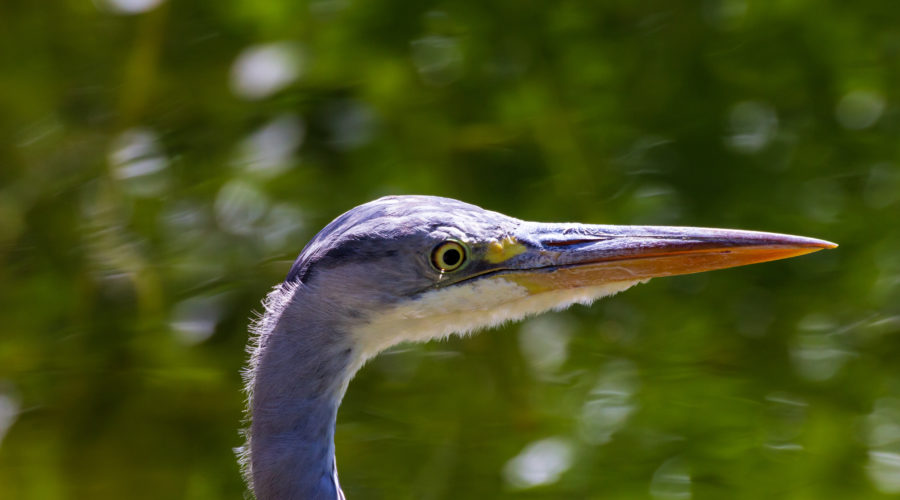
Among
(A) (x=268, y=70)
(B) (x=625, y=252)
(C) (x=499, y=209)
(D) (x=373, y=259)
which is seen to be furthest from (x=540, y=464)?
(A) (x=268, y=70)

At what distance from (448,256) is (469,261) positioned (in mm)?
47

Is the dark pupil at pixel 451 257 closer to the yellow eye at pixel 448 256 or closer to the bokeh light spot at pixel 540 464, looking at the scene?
the yellow eye at pixel 448 256

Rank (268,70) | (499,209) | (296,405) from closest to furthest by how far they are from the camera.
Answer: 1. (296,405)
2. (268,70)
3. (499,209)

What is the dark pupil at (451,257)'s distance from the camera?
1.73 m

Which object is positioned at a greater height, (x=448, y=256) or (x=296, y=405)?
(x=448, y=256)

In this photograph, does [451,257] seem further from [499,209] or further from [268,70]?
[268,70]

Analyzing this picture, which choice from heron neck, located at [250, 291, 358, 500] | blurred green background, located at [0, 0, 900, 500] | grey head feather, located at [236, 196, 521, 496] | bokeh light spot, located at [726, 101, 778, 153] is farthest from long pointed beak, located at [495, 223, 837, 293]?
bokeh light spot, located at [726, 101, 778, 153]

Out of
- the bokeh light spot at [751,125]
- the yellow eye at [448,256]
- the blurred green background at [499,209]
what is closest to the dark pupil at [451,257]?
the yellow eye at [448,256]

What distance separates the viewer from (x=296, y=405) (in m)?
1.68

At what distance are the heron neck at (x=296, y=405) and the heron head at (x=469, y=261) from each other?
6cm

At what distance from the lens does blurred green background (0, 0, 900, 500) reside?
2746 mm

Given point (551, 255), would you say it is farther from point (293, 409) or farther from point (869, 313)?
point (869, 313)

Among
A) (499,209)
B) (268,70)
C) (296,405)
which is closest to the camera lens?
(296,405)

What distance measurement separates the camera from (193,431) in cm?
290
